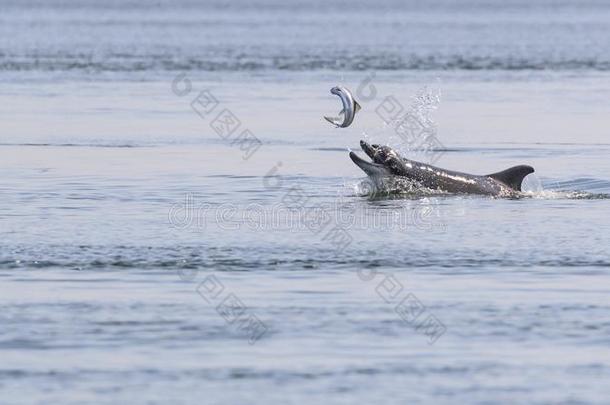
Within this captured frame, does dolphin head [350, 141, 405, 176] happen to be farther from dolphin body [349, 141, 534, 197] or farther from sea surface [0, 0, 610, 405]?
sea surface [0, 0, 610, 405]

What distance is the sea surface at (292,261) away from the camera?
17.3 meters

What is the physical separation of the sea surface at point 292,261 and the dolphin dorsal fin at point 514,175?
1.48 feet

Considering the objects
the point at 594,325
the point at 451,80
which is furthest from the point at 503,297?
the point at 451,80

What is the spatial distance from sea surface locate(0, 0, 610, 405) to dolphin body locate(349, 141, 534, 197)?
401 millimetres

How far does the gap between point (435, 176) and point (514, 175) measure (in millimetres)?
1513

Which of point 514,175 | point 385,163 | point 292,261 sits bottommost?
point 292,261

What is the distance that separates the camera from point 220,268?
22859 millimetres

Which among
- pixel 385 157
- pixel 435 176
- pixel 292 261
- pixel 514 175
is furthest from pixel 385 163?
pixel 292 261

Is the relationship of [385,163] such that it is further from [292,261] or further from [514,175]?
[292,261]

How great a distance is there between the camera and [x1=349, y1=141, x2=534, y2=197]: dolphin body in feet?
102

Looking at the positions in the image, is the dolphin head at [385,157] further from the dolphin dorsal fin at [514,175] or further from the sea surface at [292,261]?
the dolphin dorsal fin at [514,175]

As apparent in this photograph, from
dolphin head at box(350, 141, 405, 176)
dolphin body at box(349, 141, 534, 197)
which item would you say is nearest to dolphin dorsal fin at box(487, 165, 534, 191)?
dolphin body at box(349, 141, 534, 197)

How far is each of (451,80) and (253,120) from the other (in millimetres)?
23235

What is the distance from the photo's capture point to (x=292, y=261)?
23.5 m
